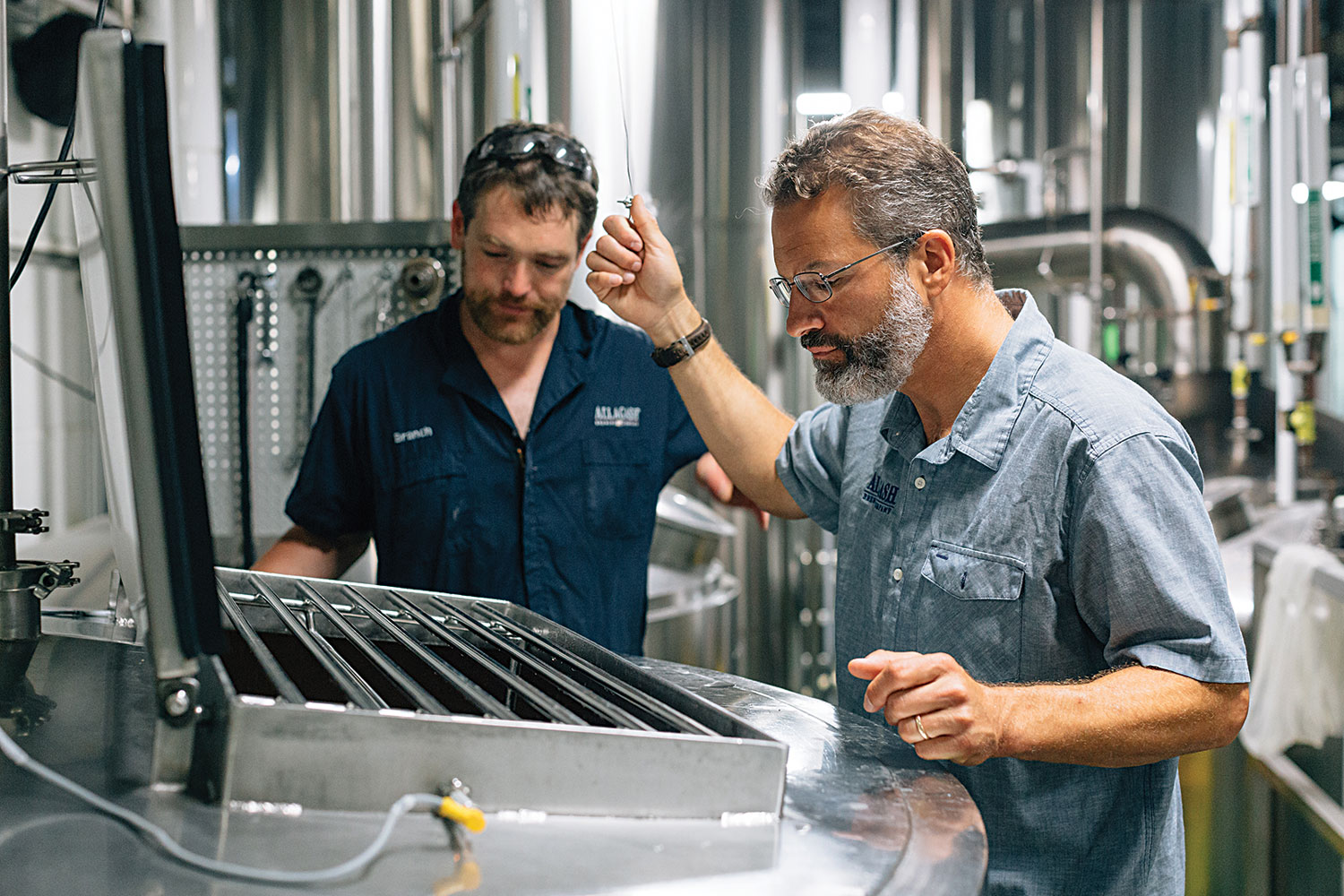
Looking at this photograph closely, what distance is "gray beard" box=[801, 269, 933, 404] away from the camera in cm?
115

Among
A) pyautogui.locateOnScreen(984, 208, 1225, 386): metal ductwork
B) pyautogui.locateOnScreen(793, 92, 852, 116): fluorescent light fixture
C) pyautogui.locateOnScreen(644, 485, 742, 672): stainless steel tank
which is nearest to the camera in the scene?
pyautogui.locateOnScreen(644, 485, 742, 672): stainless steel tank

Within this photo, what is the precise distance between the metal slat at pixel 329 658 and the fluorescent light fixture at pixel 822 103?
2.59 meters

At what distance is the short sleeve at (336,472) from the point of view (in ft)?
5.34

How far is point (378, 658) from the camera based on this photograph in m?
0.91

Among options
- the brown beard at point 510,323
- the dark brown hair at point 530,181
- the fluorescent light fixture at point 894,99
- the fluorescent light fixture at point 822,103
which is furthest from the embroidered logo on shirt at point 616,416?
the fluorescent light fixture at point 894,99

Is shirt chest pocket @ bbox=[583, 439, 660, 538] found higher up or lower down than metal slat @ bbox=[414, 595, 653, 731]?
higher up

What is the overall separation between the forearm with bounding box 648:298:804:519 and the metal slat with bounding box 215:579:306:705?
2.05 ft

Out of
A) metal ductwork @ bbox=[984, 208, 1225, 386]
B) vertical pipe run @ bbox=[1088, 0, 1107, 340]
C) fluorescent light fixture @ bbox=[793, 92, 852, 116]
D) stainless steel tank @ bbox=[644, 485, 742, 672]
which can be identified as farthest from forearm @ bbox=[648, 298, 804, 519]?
vertical pipe run @ bbox=[1088, 0, 1107, 340]

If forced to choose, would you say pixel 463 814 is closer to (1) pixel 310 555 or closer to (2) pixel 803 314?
(2) pixel 803 314

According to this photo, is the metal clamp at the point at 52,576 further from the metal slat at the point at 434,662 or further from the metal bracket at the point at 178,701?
the metal bracket at the point at 178,701

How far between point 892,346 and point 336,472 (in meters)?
0.91

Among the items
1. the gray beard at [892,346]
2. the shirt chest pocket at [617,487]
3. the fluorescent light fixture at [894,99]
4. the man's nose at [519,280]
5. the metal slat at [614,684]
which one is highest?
the fluorescent light fixture at [894,99]

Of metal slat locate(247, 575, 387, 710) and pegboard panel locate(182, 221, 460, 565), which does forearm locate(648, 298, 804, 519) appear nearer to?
metal slat locate(247, 575, 387, 710)

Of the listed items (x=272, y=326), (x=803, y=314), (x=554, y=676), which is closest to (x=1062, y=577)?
(x=803, y=314)
